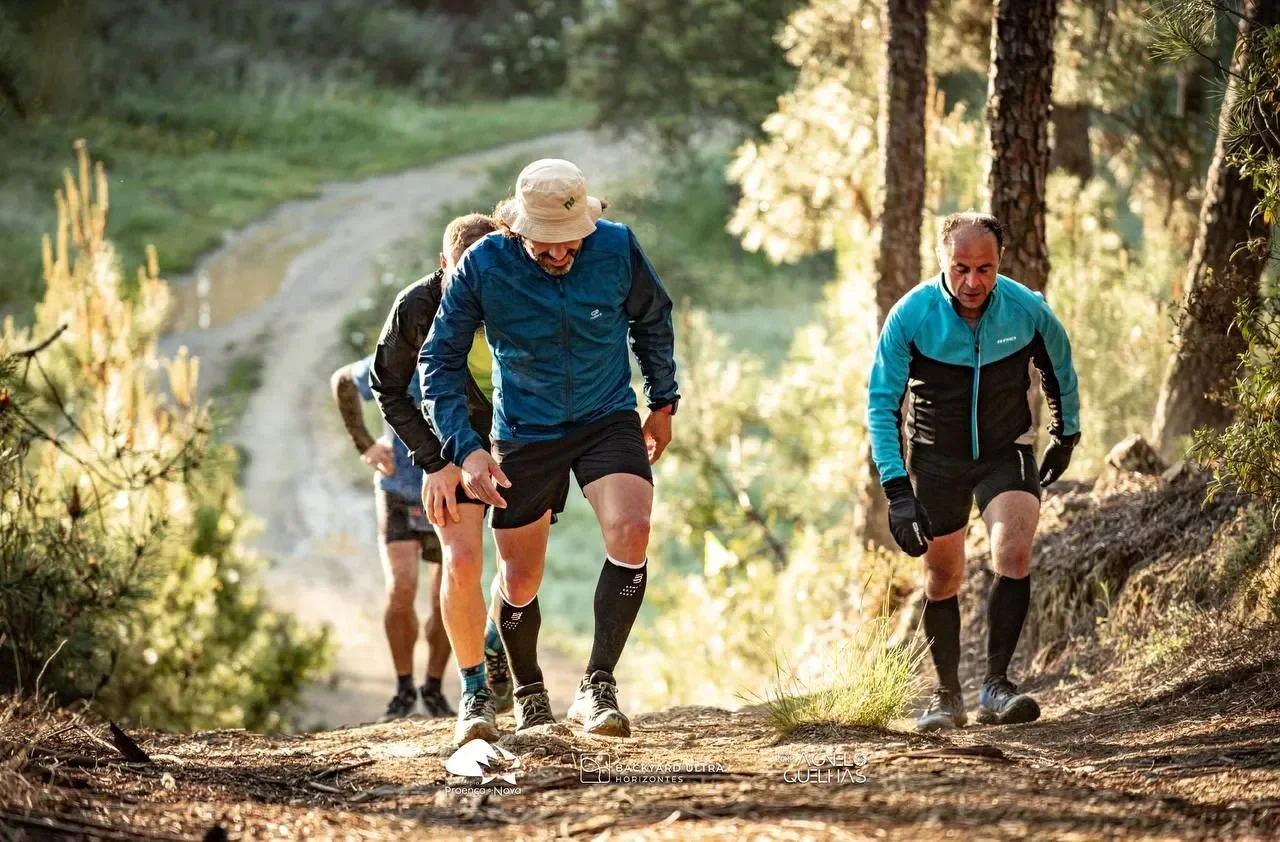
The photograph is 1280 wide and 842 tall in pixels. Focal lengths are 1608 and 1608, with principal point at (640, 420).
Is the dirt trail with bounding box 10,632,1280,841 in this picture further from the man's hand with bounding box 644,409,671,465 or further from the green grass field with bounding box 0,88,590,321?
the green grass field with bounding box 0,88,590,321

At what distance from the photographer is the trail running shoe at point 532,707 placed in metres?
5.32

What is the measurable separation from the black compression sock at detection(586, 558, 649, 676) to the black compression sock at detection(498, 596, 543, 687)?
26 cm

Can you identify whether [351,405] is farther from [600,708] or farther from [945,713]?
[945,713]

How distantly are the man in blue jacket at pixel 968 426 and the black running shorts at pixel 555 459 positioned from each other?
2.97ft

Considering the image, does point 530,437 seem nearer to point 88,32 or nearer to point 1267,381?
point 1267,381

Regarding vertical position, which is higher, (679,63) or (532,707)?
(679,63)

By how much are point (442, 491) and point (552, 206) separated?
100 cm

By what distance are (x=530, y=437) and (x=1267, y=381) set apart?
2.51m

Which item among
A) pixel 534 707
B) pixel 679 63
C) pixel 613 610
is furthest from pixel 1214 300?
pixel 679 63

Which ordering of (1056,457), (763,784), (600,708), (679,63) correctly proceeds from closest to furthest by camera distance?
(763,784)
(600,708)
(1056,457)
(679,63)

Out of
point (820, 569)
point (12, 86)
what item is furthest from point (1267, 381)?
point (820, 569)

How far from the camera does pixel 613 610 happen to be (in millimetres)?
5277

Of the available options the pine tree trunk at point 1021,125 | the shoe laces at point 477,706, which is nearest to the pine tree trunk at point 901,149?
the pine tree trunk at point 1021,125

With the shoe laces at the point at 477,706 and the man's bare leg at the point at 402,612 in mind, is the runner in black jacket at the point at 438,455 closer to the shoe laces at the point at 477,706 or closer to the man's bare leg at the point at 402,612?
the shoe laces at the point at 477,706
